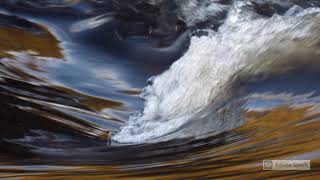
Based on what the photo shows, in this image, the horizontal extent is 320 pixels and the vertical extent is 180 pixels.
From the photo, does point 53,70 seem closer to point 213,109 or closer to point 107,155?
point 213,109

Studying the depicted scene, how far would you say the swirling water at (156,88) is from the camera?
201cm

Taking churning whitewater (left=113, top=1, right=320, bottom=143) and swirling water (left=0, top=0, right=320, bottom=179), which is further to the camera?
churning whitewater (left=113, top=1, right=320, bottom=143)

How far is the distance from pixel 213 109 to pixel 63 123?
0.56 meters

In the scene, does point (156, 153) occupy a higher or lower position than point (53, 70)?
lower

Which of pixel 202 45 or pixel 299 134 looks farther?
pixel 202 45

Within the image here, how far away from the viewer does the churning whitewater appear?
2662mm

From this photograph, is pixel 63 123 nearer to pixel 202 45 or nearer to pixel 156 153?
pixel 156 153

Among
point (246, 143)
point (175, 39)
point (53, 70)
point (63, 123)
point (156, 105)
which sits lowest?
point (246, 143)

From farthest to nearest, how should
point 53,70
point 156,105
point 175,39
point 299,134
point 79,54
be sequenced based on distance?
point 175,39 < point 79,54 < point 53,70 < point 156,105 < point 299,134

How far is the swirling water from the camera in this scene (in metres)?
2.01

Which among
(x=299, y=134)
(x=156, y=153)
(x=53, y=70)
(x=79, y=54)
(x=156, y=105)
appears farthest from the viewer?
(x=79, y=54)

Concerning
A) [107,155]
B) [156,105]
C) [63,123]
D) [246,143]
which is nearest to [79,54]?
[156,105]

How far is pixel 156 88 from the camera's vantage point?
3604mm

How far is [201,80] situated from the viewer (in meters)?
3.34
